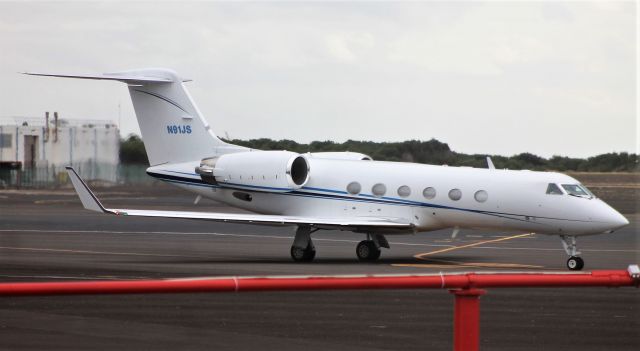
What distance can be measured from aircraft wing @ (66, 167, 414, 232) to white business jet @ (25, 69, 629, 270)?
3 centimetres

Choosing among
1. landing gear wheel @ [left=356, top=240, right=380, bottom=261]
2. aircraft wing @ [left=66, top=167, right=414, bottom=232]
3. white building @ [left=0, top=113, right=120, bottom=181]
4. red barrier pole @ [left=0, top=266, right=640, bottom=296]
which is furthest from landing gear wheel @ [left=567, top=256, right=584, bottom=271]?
white building @ [left=0, top=113, right=120, bottom=181]

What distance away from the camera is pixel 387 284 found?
5.98 m

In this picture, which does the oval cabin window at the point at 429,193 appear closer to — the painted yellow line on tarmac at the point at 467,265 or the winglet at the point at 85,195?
the painted yellow line on tarmac at the point at 467,265

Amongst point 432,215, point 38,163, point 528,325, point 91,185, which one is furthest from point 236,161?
point 38,163

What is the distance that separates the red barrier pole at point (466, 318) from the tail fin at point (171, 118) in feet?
70.5

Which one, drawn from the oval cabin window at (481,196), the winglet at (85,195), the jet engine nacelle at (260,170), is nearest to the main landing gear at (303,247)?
the jet engine nacelle at (260,170)

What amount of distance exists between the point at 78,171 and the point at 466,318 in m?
50.1

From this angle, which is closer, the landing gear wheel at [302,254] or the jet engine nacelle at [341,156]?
the landing gear wheel at [302,254]

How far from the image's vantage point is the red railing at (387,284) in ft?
18.7

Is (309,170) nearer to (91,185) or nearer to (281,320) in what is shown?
(281,320)

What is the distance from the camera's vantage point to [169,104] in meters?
27.7

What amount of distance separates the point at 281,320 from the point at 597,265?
17.0 metres

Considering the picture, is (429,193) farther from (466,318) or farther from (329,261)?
(466,318)

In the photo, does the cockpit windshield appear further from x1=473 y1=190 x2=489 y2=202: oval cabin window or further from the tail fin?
the tail fin
